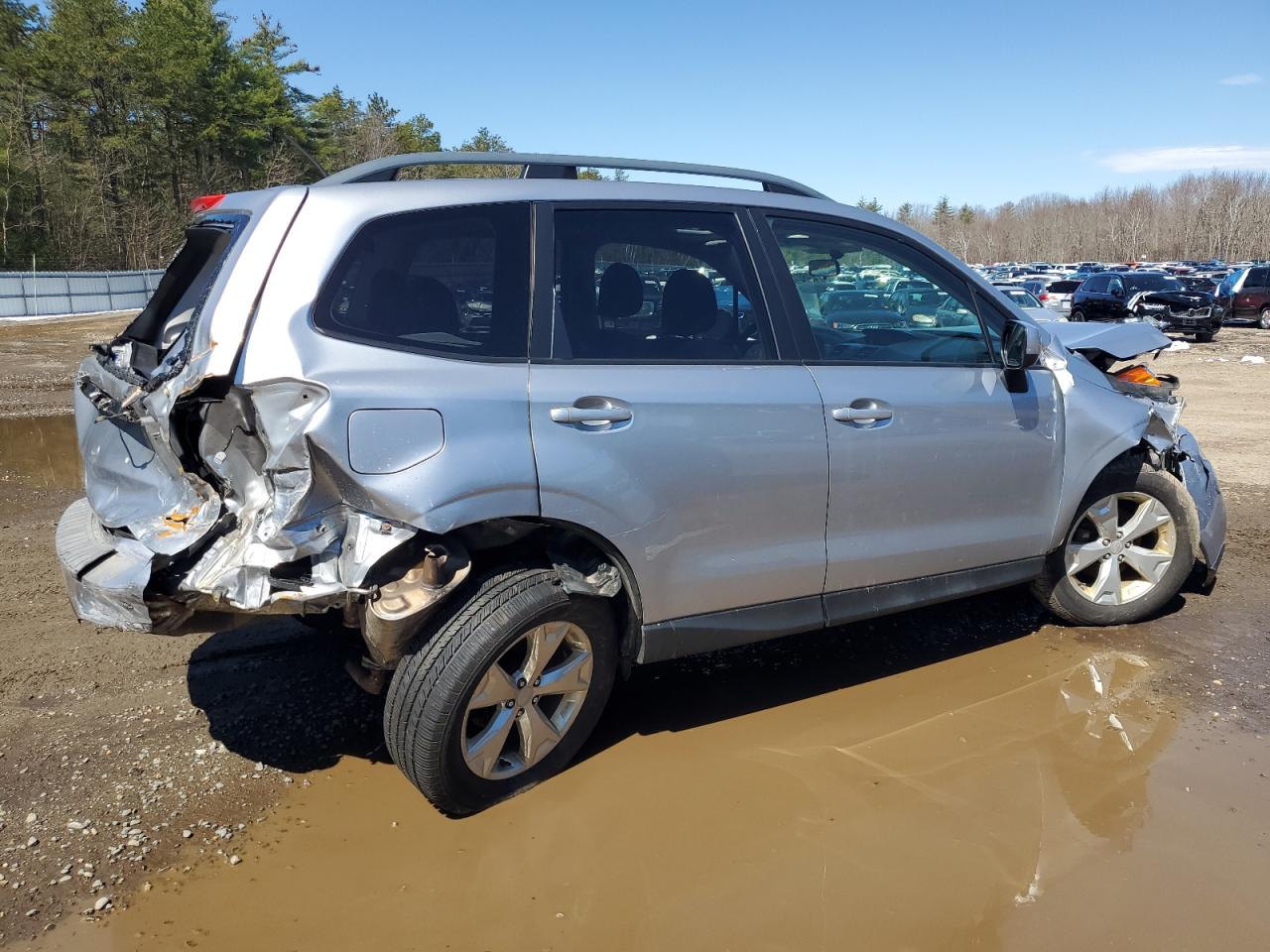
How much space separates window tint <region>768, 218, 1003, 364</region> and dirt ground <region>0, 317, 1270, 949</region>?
4.62 ft

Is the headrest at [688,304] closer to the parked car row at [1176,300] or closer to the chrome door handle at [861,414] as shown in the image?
the chrome door handle at [861,414]

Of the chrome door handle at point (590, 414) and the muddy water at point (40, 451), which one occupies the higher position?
the chrome door handle at point (590, 414)

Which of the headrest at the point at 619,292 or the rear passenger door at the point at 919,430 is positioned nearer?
the headrest at the point at 619,292

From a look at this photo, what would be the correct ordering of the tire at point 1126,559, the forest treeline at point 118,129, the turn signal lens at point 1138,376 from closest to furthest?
1. the tire at point 1126,559
2. the turn signal lens at point 1138,376
3. the forest treeline at point 118,129

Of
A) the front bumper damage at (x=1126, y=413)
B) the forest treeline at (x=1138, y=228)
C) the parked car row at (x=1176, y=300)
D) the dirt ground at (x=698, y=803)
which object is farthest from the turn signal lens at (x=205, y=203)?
the forest treeline at (x=1138, y=228)

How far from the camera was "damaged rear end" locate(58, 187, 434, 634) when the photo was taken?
2.80m

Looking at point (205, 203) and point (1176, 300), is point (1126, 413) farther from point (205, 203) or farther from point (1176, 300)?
point (1176, 300)

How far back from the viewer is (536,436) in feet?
9.86

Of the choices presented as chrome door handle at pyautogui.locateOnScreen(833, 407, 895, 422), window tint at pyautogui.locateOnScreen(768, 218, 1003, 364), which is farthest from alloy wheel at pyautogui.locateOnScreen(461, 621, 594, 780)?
window tint at pyautogui.locateOnScreen(768, 218, 1003, 364)

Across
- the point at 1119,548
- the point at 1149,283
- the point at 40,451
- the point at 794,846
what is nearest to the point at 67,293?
the point at 40,451

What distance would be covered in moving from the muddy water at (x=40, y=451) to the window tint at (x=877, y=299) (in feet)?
18.8

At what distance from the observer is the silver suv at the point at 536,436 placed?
9.32 feet

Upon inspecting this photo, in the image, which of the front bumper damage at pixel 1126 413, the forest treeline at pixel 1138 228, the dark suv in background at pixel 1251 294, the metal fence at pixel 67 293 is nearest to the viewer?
the front bumper damage at pixel 1126 413

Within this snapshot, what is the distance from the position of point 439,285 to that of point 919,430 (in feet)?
6.05
